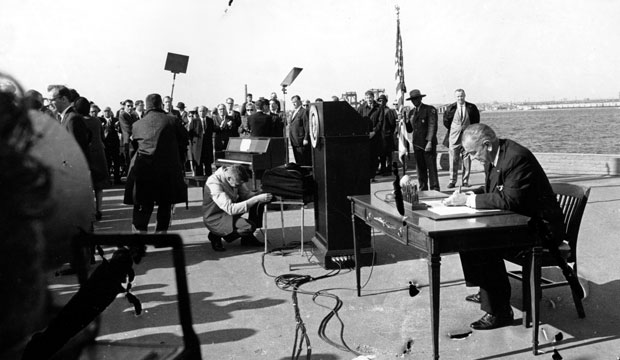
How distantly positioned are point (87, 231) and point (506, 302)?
329 cm

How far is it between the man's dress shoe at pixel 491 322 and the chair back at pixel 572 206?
65cm

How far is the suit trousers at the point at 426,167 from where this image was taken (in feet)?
33.8

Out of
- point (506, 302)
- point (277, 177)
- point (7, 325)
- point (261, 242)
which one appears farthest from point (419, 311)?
point (7, 325)

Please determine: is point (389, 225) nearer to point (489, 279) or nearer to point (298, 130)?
point (489, 279)

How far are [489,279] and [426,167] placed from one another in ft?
21.5

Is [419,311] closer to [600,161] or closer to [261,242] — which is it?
[261,242]

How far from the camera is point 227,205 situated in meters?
6.55

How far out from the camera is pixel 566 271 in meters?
4.04

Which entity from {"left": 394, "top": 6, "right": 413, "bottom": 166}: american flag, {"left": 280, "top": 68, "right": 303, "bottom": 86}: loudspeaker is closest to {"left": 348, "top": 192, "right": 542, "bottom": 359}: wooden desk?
{"left": 394, "top": 6, "right": 413, "bottom": 166}: american flag

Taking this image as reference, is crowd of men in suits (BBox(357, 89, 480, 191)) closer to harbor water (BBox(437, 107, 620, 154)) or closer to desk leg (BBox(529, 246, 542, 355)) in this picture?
desk leg (BBox(529, 246, 542, 355))

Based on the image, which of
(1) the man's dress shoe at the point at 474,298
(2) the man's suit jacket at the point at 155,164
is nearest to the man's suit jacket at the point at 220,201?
(2) the man's suit jacket at the point at 155,164

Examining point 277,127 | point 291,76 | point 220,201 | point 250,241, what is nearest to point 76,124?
point 220,201

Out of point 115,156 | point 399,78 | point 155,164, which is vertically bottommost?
point 115,156

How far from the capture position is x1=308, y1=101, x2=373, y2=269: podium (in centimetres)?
591
